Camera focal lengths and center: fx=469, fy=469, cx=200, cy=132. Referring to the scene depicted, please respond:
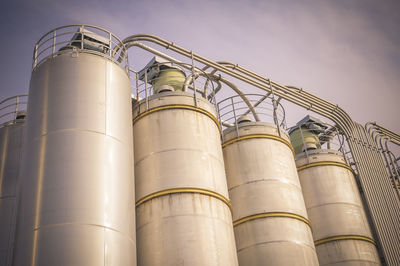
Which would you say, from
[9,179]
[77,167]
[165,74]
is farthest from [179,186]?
[165,74]

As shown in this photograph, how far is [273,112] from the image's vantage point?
21062 millimetres

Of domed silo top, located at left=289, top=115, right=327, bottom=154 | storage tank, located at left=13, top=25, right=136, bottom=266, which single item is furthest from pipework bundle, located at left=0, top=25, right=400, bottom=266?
domed silo top, located at left=289, top=115, right=327, bottom=154

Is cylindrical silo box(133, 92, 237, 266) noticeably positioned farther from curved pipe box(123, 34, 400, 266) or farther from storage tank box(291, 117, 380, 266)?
storage tank box(291, 117, 380, 266)

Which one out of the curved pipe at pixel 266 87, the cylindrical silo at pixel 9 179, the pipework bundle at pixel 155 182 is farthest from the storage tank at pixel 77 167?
the curved pipe at pixel 266 87

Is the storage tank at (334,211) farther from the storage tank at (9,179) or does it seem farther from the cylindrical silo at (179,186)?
the storage tank at (9,179)

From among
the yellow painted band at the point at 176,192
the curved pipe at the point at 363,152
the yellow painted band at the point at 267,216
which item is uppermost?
the curved pipe at the point at 363,152

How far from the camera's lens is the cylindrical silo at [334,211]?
765 inches

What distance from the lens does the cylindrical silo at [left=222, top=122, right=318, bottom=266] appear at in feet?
→ 52.6

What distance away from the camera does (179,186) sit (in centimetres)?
1420

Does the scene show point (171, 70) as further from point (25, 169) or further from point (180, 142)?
point (25, 169)

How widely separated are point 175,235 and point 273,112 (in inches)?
374

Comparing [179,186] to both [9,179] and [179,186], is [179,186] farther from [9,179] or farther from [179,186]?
[9,179]

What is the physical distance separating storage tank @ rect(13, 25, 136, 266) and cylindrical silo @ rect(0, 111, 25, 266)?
2470mm

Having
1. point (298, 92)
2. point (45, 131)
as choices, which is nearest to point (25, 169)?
point (45, 131)
